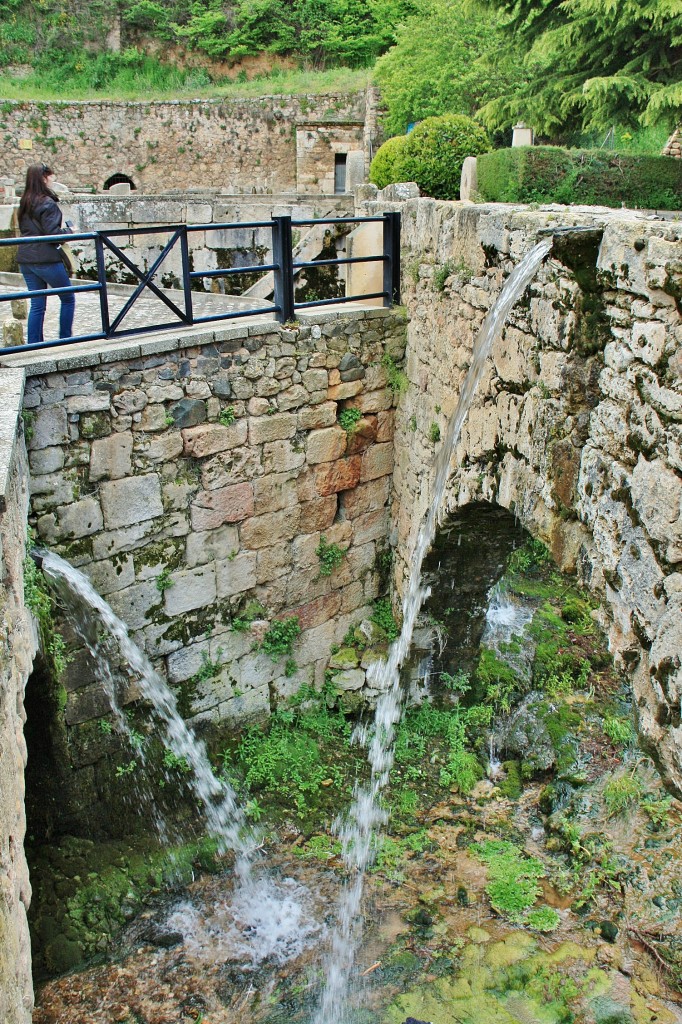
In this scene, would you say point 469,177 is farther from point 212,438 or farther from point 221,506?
point 221,506

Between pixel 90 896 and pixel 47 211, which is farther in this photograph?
pixel 47 211

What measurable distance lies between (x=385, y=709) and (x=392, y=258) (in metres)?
3.68

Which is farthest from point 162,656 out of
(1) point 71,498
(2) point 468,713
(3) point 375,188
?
(3) point 375,188

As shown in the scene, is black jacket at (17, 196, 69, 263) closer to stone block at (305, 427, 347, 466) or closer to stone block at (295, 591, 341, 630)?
stone block at (305, 427, 347, 466)

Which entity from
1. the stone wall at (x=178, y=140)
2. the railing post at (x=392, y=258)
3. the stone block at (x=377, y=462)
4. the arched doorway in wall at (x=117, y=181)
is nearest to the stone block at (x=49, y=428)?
the stone block at (x=377, y=462)

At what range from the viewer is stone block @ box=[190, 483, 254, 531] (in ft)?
18.7

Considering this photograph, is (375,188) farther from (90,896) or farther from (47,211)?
(90,896)

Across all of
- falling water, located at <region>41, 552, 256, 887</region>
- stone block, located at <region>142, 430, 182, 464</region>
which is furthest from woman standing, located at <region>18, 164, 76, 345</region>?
falling water, located at <region>41, 552, 256, 887</region>

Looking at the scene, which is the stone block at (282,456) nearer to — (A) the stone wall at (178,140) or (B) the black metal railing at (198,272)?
(B) the black metal railing at (198,272)

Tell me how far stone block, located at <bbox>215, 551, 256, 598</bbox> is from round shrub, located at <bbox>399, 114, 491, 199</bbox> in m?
5.34

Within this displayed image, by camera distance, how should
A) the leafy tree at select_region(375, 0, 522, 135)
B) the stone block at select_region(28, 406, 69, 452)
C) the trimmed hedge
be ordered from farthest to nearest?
1. the leafy tree at select_region(375, 0, 522, 135)
2. the trimmed hedge
3. the stone block at select_region(28, 406, 69, 452)

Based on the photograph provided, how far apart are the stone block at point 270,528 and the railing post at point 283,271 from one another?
4.68ft

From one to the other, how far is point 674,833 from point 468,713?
193 centimetres

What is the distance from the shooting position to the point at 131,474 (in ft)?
17.3
